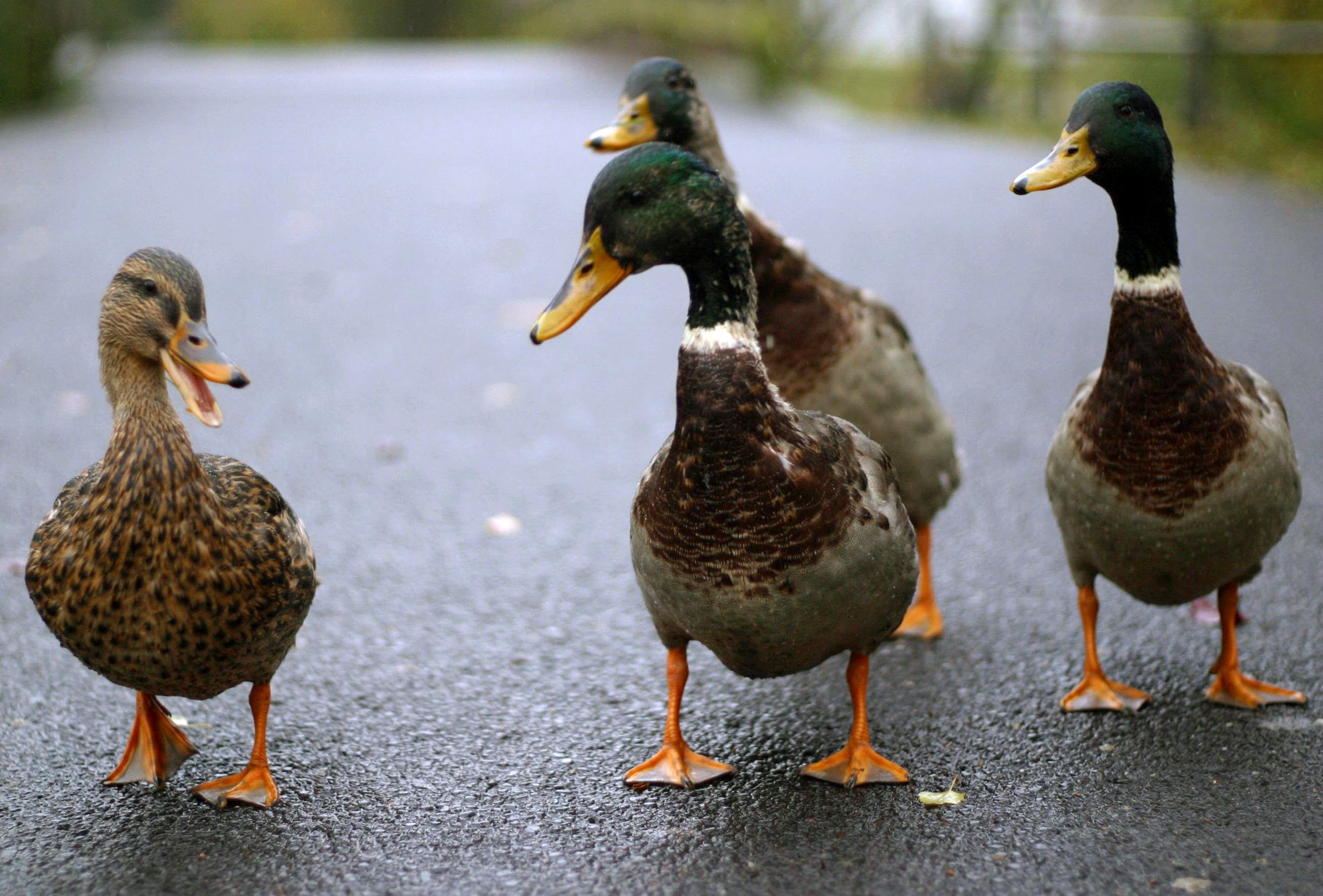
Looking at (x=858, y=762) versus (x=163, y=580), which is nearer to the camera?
(x=163, y=580)

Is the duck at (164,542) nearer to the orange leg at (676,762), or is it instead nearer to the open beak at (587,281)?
the open beak at (587,281)

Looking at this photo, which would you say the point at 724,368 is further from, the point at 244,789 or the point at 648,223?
the point at 244,789

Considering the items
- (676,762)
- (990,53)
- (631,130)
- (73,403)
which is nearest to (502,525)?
(631,130)

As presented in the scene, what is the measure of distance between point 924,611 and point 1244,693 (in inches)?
35.1

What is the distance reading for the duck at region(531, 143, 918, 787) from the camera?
2.82 m

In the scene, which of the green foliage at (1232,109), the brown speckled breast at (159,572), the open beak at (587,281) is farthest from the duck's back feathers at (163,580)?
the green foliage at (1232,109)

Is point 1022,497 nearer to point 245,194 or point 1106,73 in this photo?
point 245,194

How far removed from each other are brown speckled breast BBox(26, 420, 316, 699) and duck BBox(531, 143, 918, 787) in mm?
758

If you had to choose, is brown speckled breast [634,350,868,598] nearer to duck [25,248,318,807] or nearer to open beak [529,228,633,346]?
open beak [529,228,633,346]

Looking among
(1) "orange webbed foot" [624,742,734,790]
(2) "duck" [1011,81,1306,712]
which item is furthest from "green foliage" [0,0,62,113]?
(2) "duck" [1011,81,1306,712]

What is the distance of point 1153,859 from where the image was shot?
2758mm

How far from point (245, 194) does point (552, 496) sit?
7.05 m

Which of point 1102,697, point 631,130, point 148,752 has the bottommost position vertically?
point 1102,697

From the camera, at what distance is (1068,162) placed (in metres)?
3.11
